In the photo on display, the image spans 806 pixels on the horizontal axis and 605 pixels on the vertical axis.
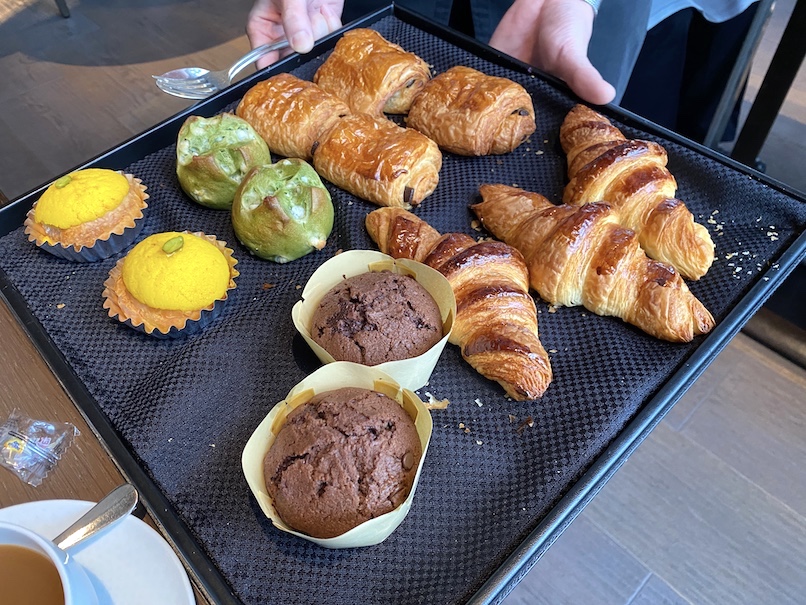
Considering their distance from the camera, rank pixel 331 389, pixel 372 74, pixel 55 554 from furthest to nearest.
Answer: pixel 372 74 < pixel 331 389 < pixel 55 554

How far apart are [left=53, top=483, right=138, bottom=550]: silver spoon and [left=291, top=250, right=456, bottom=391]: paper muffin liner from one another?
0.40 meters

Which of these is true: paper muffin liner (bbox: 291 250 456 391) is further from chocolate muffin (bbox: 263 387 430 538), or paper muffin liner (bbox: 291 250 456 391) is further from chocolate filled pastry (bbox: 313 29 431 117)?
chocolate filled pastry (bbox: 313 29 431 117)

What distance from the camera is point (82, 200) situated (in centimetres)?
131

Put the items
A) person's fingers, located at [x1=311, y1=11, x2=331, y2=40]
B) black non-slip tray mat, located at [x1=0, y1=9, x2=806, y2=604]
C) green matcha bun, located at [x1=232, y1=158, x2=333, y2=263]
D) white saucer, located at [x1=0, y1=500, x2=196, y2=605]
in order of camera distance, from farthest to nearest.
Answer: person's fingers, located at [x1=311, y1=11, x2=331, y2=40]
green matcha bun, located at [x1=232, y1=158, x2=333, y2=263]
black non-slip tray mat, located at [x1=0, y1=9, x2=806, y2=604]
white saucer, located at [x1=0, y1=500, x2=196, y2=605]

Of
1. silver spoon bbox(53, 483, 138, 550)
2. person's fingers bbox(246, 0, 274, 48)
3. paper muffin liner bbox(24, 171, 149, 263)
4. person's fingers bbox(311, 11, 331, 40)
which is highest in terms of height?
person's fingers bbox(311, 11, 331, 40)

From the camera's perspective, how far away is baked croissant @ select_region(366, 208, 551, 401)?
1.09 meters

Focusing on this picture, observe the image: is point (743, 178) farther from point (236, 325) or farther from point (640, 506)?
point (236, 325)

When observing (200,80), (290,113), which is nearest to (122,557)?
(290,113)

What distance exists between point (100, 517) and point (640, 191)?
1165 millimetres

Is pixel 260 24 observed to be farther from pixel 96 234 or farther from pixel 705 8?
pixel 705 8

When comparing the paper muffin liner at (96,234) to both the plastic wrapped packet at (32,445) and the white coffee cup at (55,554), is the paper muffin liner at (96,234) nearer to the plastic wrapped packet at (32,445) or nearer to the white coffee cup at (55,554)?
the plastic wrapped packet at (32,445)

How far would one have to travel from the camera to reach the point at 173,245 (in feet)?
3.85

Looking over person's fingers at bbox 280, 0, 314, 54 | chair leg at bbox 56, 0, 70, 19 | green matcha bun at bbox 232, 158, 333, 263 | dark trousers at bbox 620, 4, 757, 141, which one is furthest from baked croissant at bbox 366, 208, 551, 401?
chair leg at bbox 56, 0, 70, 19

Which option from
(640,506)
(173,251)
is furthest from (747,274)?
(173,251)
